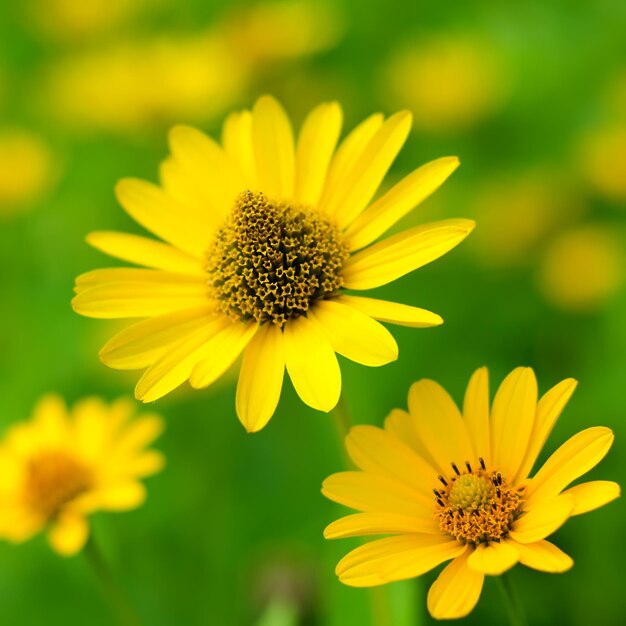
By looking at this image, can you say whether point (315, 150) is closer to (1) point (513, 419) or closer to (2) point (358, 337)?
(2) point (358, 337)

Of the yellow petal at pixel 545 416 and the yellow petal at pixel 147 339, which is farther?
the yellow petal at pixel 147 339

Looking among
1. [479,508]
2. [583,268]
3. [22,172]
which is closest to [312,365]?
[479,508]

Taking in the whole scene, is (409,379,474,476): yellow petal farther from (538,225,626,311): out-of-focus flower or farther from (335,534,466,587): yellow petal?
(538,225,626,311): out-of-focus flower

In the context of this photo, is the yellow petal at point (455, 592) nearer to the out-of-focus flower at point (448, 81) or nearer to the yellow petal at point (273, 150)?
the yellow petal at point (273, 150)

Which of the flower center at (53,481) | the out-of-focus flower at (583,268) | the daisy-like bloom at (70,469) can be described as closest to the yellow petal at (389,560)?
the daisy-like bloom at (70,469)

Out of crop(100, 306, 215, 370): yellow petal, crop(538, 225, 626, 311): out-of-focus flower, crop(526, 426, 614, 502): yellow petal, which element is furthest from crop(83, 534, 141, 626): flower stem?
crop(538, 225, 626, 311): out-of-focus flower

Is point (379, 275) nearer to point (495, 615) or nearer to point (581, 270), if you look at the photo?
point (495, 615)
